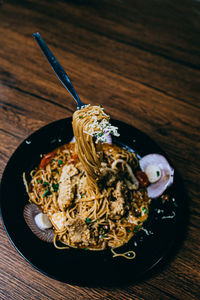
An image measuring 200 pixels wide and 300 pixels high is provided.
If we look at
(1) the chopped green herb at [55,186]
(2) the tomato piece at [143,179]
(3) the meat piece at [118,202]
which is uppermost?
(2) the tomato piece at [143,179]

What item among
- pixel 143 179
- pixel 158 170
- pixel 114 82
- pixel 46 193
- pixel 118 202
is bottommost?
pixel 46 193

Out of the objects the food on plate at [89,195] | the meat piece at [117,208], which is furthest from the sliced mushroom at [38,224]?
the meat piece at [117,208]

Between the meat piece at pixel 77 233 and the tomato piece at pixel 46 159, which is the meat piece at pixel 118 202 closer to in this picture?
the meat piece at pixel 77 233

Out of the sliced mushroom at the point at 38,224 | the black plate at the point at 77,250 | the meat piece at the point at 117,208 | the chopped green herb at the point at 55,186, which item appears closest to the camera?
the black plate at the point at 77,250

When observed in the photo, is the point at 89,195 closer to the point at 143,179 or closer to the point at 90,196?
the point at 90,196

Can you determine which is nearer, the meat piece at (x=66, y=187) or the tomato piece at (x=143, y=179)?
the meat piece at (x=66, y=187)

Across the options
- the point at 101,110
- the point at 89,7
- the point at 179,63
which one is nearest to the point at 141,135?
the point at 101,110

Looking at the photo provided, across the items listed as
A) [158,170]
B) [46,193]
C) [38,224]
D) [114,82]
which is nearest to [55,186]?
[46,193]
